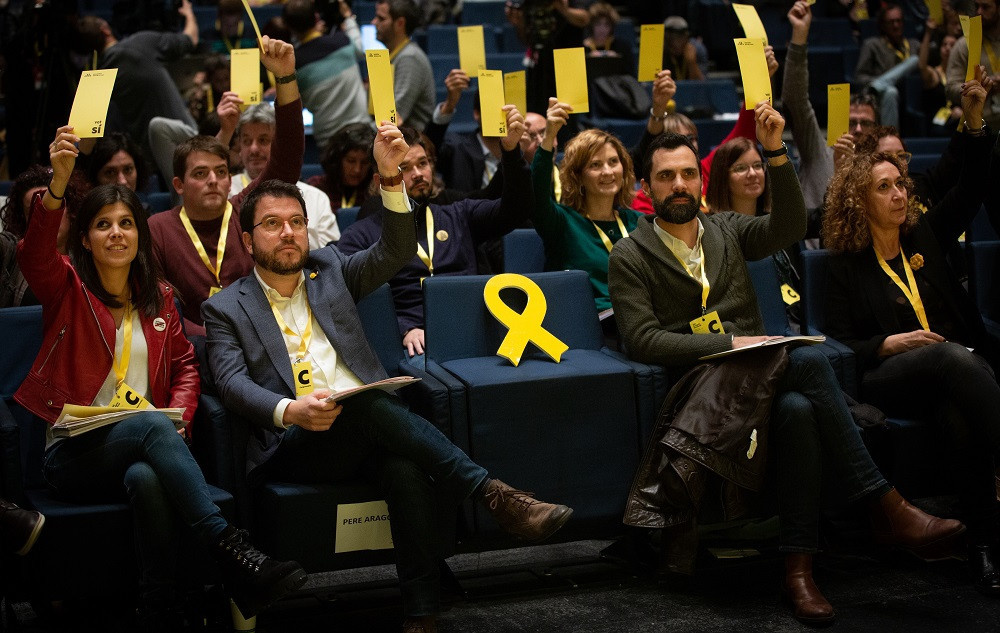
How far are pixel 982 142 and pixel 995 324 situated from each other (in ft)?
1.98

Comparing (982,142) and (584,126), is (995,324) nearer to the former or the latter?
(982,142)

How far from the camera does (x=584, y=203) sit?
3.74 metres

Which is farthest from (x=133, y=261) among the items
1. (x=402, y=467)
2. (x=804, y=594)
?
(x=804, y=594)

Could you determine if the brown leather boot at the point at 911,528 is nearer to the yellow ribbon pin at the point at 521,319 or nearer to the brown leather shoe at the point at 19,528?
the yellow ribbon pin at the point at 521,319

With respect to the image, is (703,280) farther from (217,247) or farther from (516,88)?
(217,247)

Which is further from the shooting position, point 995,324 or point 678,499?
point 995,324

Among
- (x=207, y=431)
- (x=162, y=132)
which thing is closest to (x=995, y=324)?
(x=207, y=431)

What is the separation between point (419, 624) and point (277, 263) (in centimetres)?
102

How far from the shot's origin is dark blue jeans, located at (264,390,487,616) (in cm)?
261

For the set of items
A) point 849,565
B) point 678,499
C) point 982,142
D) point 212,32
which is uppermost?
point 212,32

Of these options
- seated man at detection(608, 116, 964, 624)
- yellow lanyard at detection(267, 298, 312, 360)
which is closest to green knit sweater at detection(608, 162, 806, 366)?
seated man at detection(608, 116, 964, 624)

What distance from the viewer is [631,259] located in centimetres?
310

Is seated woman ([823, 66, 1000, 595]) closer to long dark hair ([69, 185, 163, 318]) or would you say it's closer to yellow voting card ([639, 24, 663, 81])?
yellow voting card ([639, 24, 663, 81])

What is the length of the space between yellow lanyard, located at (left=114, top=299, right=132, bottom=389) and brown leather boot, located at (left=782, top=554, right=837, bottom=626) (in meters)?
1.80
